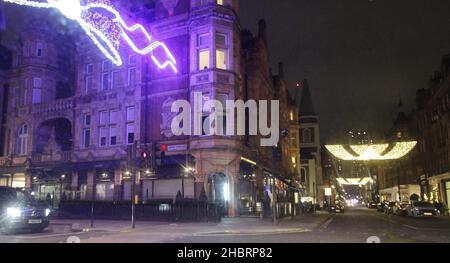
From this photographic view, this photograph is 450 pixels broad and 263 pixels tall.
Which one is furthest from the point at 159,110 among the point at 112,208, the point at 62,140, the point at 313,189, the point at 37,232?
the point at 313,189

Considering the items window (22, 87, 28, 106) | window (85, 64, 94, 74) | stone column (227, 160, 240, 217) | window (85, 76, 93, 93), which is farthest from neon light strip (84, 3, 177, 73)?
Result: window (22, 87, 28, 106)

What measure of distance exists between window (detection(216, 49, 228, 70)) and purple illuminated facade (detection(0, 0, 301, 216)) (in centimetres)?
7

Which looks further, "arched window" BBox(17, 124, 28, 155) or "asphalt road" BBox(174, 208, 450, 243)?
"arched window" BBox(17, 124, 28, 155)

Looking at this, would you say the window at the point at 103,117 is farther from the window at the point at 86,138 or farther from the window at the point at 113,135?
the window at the point at 86,138

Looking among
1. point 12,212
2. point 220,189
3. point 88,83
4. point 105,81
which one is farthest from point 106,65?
point 12,212

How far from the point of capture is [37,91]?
35969 mm

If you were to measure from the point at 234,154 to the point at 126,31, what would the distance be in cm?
1258

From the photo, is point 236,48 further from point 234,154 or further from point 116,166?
point 116,166

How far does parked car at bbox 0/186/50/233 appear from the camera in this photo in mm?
16781

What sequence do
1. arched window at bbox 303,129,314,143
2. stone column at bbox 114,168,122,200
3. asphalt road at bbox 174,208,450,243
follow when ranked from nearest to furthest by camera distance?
asphalt road at bbox 174,208,450,243, stone column at bbox 114,168,122,200, arched window at bbox 303,129,314,143

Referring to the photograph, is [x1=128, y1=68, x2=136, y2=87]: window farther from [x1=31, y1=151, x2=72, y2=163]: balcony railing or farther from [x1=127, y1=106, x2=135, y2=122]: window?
[x1=31, y1=151, x2=72, y2=163]: balcony railing

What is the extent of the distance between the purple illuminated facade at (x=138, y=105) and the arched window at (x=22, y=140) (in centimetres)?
9

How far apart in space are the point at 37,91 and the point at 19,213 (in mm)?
21585
